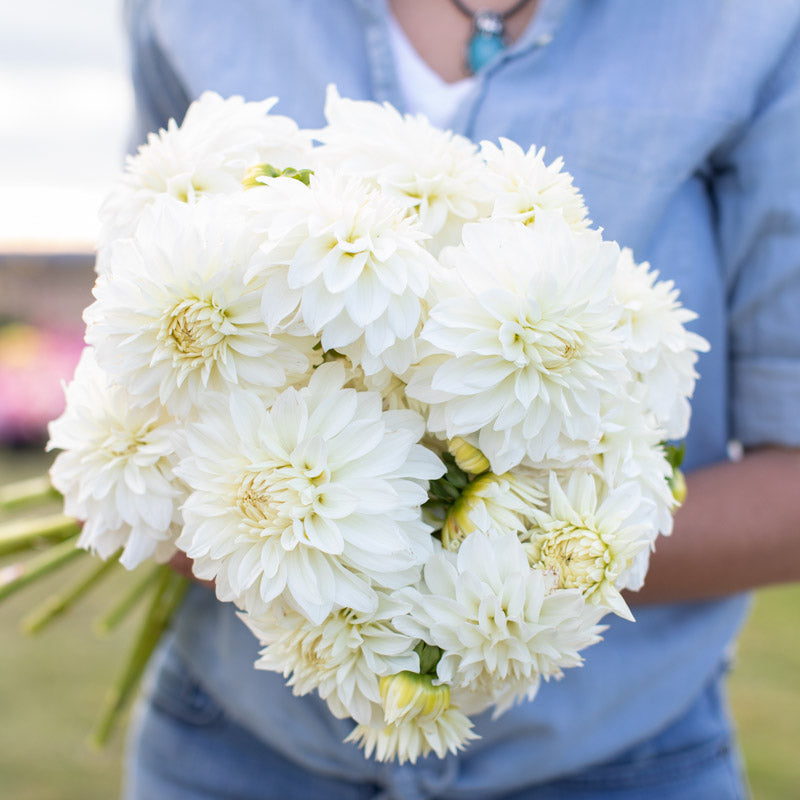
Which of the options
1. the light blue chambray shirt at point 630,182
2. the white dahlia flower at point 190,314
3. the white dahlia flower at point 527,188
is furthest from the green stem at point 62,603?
the white dahlia flower at point 527,188

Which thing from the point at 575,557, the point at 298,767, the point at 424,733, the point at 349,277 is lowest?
the point at 298,767

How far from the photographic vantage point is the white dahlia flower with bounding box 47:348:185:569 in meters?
0.48

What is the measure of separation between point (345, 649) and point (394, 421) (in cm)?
12

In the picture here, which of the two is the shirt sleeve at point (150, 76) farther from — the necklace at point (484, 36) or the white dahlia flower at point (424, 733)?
the white dahlia flower at point (424, 733)

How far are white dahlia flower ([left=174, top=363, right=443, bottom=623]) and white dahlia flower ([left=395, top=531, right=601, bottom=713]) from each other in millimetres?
17

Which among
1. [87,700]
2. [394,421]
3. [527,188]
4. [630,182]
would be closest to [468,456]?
[394,421]

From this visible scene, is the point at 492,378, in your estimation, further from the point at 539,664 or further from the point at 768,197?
the point at 768,197

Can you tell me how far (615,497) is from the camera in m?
0.45

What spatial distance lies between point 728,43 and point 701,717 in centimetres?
60

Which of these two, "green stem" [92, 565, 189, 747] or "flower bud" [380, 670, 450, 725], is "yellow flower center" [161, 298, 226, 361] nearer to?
"flower bud" [380, 670, 450, 725]

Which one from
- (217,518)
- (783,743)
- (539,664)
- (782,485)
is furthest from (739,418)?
(783,743)

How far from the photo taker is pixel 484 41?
80 centimetres

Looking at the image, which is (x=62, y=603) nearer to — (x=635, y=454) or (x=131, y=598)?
(x=131, y=598)

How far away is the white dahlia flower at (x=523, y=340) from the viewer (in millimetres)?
409
